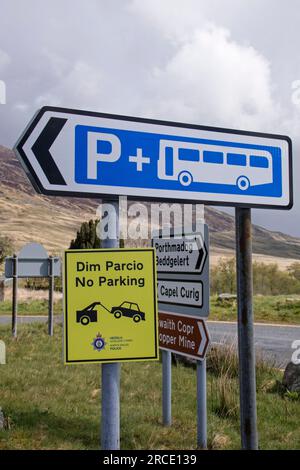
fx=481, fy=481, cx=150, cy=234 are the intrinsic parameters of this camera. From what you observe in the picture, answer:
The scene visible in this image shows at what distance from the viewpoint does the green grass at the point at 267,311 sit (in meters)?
18.6

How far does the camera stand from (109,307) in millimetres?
2471

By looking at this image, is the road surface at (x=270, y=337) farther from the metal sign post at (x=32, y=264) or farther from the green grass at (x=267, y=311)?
the metal sign post at (x=32, y=264)

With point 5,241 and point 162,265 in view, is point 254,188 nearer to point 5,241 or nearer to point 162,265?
point 162,265

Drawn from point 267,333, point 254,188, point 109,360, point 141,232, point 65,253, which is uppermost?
point 254,188

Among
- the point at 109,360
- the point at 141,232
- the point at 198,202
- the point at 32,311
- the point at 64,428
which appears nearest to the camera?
the point at 109,360

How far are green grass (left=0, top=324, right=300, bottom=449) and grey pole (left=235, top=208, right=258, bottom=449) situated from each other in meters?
1.11

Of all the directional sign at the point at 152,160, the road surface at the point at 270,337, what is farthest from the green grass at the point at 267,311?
the directional sign at the point at 152,160

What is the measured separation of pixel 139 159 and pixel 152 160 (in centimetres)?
8

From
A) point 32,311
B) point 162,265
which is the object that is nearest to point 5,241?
point 32,311

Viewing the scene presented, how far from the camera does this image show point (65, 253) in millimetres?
2508

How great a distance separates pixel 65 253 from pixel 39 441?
2307mm

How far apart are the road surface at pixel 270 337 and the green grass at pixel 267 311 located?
168cm

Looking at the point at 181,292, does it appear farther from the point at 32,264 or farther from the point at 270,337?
the point at 270,337
